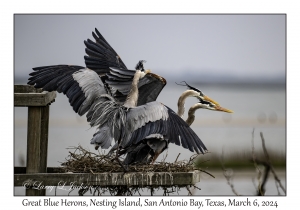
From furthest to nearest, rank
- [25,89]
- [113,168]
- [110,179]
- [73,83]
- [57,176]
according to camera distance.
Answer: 1. [25,89]
2. [73,83]
3. [113,168]
4. [110,179]
5. [57,176]

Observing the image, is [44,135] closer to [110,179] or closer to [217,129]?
[110,179]

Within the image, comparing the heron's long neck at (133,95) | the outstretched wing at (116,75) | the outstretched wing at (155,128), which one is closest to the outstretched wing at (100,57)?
the outstretched wing at (116,75)

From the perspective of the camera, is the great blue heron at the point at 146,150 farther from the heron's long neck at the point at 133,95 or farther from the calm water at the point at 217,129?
the calm water at the point at 217,129

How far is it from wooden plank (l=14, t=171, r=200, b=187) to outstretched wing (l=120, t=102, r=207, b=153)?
605 millimetres

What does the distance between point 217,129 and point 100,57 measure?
14.0 m

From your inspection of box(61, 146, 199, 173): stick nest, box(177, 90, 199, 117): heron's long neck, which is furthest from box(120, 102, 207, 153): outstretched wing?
box(177, 90, 199, 117): heron's long neck

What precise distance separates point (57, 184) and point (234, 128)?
16.4m

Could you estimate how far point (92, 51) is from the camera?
9.58 meters

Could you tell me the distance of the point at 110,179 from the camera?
23.9 ft


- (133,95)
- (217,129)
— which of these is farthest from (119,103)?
(217,129)

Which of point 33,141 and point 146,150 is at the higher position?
point 33,141

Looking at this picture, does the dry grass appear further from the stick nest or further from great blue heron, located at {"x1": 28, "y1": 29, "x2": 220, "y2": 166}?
great blue heron, located at {"x1": 28, "y1": 29, "x2": 220, "y2": 166}

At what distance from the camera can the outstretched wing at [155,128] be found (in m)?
7.86

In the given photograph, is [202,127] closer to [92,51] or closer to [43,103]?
[92,51]
